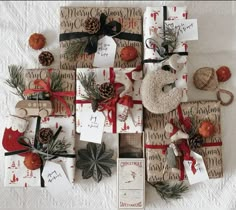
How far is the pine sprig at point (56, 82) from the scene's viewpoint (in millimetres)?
1149

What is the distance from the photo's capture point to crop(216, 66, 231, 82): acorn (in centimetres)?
122

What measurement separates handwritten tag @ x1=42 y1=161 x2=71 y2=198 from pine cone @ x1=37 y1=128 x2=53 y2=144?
0.07 m

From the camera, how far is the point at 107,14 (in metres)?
1.20

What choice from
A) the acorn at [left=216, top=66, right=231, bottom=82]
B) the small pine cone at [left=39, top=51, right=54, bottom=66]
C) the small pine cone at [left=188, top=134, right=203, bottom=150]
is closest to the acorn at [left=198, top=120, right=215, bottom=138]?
the small pine cone at [left=188, top=134, right=203, bottom=150]

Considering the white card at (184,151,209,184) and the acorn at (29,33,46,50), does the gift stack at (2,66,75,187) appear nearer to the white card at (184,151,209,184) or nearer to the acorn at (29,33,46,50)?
the acorn at (29,33,46,50)

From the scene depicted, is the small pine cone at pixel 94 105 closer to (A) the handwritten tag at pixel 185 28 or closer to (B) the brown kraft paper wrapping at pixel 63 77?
(B) the brown kraft paper wrapping at pixel 63 77

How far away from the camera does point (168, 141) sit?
1.16 m

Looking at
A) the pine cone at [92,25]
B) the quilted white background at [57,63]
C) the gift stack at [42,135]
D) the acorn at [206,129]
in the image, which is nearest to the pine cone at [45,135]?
the gift stack at [42,135]

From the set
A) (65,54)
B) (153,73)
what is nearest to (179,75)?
(153,73)

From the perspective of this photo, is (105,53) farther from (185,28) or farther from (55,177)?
(55,177)

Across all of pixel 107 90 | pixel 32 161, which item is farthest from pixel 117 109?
pixel 32 161

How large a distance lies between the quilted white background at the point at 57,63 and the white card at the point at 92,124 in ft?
0.23

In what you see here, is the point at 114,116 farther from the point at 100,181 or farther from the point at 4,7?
the point at 4,7

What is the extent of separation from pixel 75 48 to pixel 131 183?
0.41m
